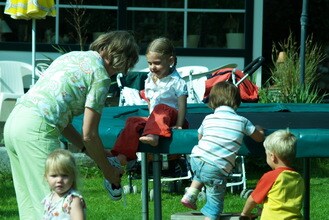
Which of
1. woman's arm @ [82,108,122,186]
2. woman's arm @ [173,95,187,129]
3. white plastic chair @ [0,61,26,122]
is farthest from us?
white plastic chair @ [0,61,26,122]

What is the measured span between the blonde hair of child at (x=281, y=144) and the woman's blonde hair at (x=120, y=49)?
957 millimetres

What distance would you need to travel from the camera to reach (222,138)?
238 inches

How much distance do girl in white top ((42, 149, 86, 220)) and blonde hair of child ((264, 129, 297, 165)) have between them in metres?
1.22

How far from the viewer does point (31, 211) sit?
5.45 metres

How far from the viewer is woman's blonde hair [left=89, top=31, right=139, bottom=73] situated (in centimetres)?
531

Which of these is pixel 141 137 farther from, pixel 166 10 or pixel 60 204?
pixel 166 10

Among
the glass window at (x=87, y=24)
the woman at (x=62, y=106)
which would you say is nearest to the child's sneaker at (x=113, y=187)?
the woman at (x=62, y=106)

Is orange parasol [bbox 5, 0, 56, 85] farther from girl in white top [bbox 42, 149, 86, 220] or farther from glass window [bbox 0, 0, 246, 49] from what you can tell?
girl in white top [bbox 42, 149, 86, 220]

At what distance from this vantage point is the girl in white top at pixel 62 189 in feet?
16.7

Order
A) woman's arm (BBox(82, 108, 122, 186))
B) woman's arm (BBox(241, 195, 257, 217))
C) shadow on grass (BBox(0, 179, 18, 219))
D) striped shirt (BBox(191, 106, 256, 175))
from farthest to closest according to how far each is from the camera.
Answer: shadow on grass (BBox(0, 179, 18, 219)) → striped shirt (BBox(191, 106, 256, 175)) → woman's arm (BBox(241, 195, 257, 217)) → woman's arm (BBox(82, 108, 122, 186))

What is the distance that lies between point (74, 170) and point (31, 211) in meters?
0.47

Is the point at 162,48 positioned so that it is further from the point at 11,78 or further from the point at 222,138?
the point at 11,78

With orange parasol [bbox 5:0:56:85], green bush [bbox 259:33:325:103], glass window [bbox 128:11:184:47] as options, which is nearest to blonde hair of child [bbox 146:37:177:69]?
orange parasol [bbox 5:0:56:85]

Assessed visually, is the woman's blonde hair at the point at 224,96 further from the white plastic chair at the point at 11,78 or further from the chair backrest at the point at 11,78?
the chair backrest at the point at 11,78
